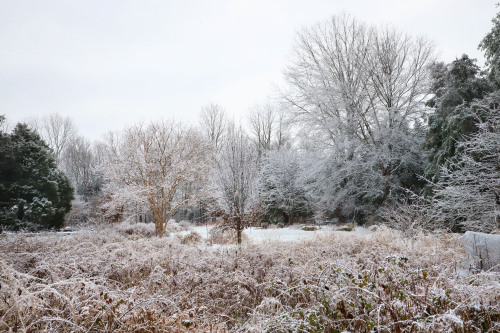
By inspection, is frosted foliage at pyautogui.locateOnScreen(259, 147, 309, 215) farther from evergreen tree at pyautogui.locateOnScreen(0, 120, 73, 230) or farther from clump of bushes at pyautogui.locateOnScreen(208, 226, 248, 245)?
evergreen tree at pyautogui.locateOnScreen(0, 120, 73, 230)

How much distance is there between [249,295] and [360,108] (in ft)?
42.2

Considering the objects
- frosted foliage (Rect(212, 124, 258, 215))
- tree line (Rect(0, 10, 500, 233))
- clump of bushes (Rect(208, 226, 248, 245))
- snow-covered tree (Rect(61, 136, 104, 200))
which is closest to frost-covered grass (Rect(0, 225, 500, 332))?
frosted foliage (Rect(212, 124, 258, 215))

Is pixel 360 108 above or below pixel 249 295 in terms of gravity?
above

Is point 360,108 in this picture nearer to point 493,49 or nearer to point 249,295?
point 493,49

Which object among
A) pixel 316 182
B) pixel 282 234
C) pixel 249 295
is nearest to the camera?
pixel 249 295

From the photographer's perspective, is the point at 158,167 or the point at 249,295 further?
the point at 158,167

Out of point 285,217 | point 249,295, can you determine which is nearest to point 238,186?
point 249,295

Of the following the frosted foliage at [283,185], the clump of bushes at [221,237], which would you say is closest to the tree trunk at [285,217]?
the frosted foliage at [283,185]

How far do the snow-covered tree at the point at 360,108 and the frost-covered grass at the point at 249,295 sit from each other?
7.62 m

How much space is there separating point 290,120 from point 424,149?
6673 mm

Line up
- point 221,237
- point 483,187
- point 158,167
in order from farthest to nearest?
point 158,167 → point 221,237 → point 483,187

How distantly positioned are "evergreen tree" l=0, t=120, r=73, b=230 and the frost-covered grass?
34.4ft

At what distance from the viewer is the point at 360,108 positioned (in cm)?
1421

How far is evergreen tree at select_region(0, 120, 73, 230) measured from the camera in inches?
571
